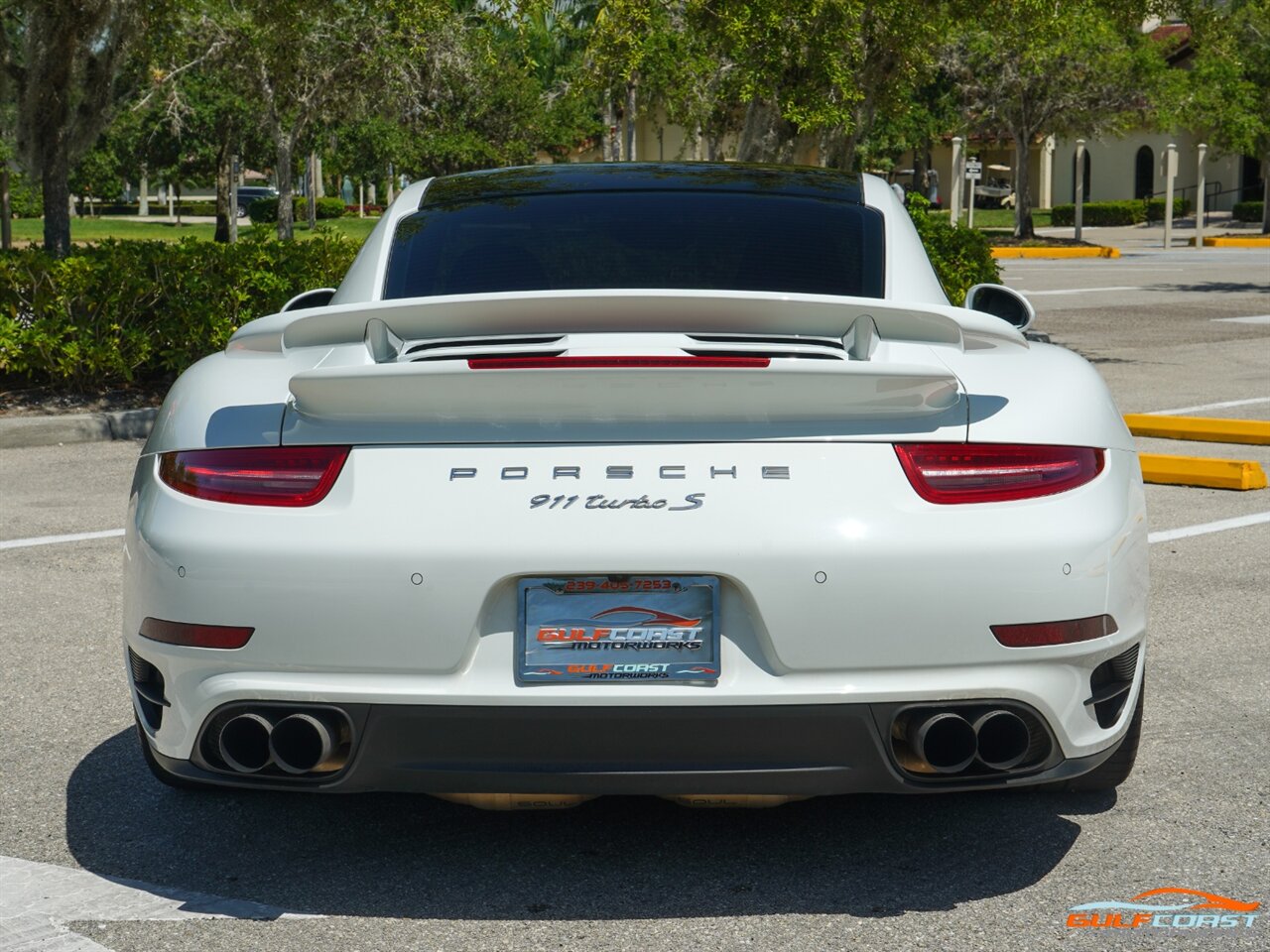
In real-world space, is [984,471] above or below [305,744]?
above

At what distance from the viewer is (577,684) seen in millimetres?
3146

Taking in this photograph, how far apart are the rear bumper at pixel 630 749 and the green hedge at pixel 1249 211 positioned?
179ft

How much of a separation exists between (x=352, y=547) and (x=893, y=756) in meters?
1.15

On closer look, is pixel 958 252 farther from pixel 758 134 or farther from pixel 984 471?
pixel 984 471

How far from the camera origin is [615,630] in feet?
10.3

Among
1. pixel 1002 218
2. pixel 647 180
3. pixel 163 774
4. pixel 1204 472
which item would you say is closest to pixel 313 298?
pixel 647 180

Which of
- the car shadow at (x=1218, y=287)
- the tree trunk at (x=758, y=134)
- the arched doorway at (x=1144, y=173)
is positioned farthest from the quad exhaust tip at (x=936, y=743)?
the arched doorway at (x=1144, y=173)

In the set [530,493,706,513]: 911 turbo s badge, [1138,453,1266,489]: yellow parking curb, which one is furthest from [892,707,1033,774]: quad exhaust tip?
[1138,453,1266,489]: yellow parking curb

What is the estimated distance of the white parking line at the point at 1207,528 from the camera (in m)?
7.49

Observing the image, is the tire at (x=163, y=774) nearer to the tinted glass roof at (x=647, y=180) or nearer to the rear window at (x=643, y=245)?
the rear window at (x=643, y=245)

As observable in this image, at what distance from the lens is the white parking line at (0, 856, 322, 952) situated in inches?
130

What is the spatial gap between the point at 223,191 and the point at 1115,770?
55853 mm

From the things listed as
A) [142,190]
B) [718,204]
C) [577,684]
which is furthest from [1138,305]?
[142,190]

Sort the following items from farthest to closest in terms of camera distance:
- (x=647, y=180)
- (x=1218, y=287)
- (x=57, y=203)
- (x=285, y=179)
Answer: (x=285, y=179)
(x=1218, y=287)
(x=57, y=203)
(x=647, y=180)
